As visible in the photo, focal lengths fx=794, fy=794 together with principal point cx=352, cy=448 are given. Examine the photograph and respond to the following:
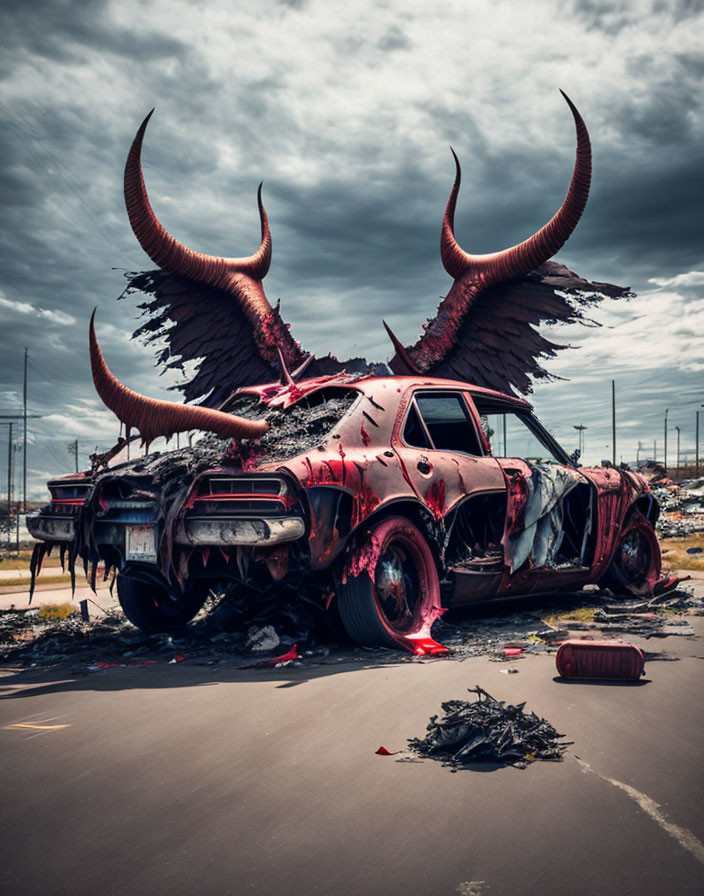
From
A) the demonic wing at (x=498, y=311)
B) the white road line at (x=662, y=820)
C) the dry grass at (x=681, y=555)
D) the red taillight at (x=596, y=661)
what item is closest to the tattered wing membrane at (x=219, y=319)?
the demonic wing at (x=498, y=311)

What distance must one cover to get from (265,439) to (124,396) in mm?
1126

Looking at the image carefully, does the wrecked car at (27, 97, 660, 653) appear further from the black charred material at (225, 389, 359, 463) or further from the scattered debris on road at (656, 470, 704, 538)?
the scattered debris on road at (656, 470, 704, 538)

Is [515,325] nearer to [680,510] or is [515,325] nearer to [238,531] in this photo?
[238,531]

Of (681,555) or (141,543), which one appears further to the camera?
(681,555)

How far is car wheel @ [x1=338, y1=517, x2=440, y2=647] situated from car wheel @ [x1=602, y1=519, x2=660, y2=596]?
302cm

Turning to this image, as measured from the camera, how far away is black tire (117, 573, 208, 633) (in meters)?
6.83

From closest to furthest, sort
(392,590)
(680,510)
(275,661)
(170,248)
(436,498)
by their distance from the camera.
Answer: (275,661)
(392,590)
(436,498)
(170,248)
(680,510)

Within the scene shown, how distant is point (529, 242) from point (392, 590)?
4482 millimetres

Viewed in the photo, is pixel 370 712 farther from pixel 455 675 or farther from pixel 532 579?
pixel 532 579

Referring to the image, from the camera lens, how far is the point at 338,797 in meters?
2.67

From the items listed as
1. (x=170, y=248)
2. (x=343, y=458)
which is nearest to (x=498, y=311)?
(x=170, y=248)

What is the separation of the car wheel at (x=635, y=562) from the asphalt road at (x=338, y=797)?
3953 millimetres

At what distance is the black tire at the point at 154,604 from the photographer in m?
6.83

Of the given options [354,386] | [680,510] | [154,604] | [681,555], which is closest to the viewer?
[354,386]
